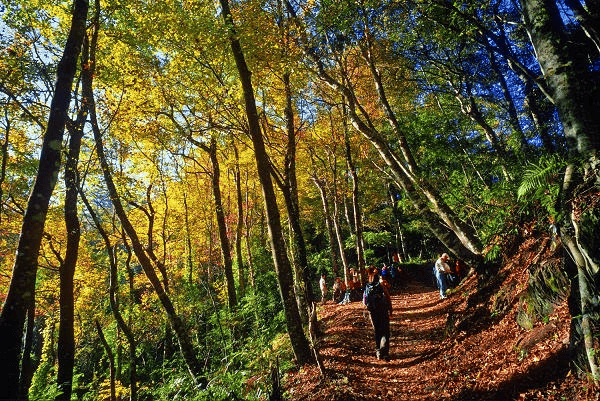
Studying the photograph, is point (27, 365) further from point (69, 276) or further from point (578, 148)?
point (578, 148)

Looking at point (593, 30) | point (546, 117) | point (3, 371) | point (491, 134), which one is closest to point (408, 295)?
point (491, 134)

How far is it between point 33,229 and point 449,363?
696cm

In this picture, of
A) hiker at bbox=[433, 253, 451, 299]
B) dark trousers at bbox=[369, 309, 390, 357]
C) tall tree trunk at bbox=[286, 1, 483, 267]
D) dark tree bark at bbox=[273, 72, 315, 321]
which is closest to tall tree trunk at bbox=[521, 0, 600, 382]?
dark trousers at bbox=[369, 309, 390, 357]

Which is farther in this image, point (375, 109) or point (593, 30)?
point (375, 109)

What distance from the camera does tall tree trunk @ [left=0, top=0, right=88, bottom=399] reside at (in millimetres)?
4066

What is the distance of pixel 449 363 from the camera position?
5.85 meters

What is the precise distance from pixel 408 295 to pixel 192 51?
13152 millimetres

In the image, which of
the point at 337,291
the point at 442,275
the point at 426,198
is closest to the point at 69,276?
the point at 426,198

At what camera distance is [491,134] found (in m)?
11.6

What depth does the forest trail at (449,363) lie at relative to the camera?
4008mm

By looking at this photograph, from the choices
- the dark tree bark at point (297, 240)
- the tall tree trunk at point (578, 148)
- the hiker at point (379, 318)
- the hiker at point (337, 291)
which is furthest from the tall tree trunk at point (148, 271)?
the tall tree trunk at point (578, 148)

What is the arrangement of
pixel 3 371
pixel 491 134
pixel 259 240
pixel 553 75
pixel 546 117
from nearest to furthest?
pixel 553 75
pixel 3 371
pixel 546 117
pixel 491 134
pixel 259 240

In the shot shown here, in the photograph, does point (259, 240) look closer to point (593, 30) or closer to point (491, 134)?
point (491, 134)

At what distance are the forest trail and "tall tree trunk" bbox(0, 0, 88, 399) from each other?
13.7ft
